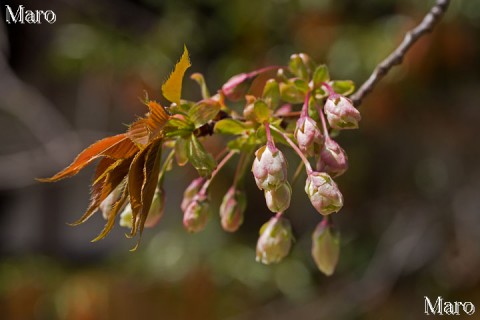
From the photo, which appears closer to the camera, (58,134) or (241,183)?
(241,183)

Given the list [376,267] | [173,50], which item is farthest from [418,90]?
[173,50]

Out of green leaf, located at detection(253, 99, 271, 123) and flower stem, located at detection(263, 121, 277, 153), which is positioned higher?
green leaf, located at detection(253, 99, 271, 123)

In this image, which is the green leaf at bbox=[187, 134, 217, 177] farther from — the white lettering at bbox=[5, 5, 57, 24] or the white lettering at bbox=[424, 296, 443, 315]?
the white lettering at bbox=[5, 5, 57, 24]

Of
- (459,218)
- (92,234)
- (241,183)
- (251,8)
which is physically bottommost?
(241,183)

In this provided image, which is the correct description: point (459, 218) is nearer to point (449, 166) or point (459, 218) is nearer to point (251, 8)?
point (449, 166)

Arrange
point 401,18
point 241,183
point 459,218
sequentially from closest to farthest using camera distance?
point 241,183, point 401,18, point 459,218

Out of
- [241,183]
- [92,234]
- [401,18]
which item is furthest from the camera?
[92,234]

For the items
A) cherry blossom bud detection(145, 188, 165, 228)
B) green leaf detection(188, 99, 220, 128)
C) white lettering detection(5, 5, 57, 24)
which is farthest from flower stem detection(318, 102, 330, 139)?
white lettering detection(5, 5, 57, 24)
